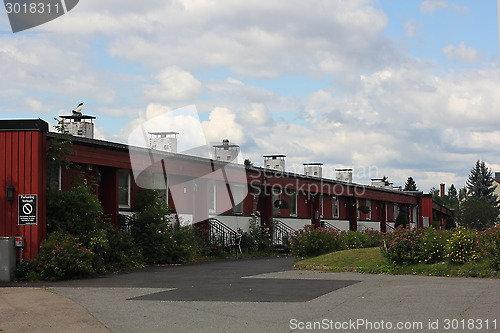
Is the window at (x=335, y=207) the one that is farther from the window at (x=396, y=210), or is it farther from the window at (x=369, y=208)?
the window at (x=396, y=210)

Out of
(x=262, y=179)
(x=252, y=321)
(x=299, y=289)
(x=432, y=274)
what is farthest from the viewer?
(x=262, y=179)

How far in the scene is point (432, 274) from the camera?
1805 centimetres

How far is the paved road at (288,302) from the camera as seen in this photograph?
10312mm

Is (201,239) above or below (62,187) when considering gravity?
below

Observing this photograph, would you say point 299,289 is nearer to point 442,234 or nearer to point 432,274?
point 432,274

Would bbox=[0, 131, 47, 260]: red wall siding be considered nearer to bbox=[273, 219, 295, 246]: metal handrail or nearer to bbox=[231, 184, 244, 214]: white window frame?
bbox=[231, 184, 244, 214]: white window frame

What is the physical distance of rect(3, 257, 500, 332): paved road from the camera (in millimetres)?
10312

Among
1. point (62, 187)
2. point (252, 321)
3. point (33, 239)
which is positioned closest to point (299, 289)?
point (252, 321)

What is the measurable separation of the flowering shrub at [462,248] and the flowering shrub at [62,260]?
973cm

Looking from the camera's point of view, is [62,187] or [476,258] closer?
[476,258]

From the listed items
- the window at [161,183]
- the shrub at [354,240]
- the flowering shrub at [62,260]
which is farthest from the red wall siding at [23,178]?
the shrub at [354,240]

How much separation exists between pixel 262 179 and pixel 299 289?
19.1m

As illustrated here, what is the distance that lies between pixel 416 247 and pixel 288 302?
25.1 feet

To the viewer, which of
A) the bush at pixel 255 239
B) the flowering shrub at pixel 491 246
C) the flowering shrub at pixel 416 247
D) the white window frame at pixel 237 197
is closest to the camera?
the flowering shrub at pixel 491 246
